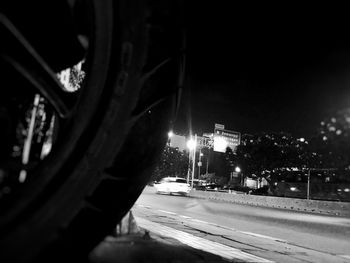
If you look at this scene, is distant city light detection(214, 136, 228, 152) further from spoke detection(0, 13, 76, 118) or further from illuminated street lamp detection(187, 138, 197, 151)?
spoke detection(0, 13, 76, 118)

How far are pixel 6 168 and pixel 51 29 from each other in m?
0.59

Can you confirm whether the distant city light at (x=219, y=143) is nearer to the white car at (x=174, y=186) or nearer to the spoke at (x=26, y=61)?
the white car at (x=174, y=186)

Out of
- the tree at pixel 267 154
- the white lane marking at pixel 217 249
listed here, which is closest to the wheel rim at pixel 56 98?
the white lane marking at pixel 217 249

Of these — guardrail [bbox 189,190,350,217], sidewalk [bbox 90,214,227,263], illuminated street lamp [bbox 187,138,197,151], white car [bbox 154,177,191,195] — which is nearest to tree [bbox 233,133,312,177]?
illuminated street lamp [bbox 187,138,197,151]

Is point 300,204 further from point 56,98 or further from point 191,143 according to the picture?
point 56,98

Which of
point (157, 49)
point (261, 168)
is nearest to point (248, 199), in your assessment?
point (261, 168)

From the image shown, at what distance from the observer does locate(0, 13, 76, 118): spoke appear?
4.35 ft

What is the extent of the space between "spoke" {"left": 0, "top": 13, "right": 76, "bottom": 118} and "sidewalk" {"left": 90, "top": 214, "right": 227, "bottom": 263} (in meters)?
0.94

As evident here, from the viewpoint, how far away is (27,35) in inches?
58.3

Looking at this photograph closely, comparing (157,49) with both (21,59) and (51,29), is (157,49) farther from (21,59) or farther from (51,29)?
(21,59)

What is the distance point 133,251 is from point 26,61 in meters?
1.48

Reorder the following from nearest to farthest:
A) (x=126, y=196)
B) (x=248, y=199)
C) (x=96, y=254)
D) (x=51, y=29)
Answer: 1. (x=51, y=29)
2. (x=126, y=196)
3. (x=96, y=254)
4. (x=248, y=199)

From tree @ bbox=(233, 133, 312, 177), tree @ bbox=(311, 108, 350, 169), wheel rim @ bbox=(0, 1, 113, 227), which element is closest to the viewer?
wheel rim @ bbox=(0, 1, 113, 227)

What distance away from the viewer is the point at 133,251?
7.78 feet
